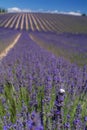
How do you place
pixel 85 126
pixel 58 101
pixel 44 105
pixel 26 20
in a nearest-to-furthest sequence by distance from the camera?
pixel 58 101, pixel 85 126, pixel 44 105, pixel 26 20

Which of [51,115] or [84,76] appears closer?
[51,115]

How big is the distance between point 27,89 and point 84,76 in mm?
982

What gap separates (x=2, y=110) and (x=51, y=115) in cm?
62

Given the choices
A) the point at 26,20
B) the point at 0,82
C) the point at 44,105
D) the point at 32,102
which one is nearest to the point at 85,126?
the point at 44,105

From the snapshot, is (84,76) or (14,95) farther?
(84,76)

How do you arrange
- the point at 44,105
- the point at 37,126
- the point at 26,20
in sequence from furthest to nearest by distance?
the point at 26,20 → the point at 44,105 → the point at 37,126

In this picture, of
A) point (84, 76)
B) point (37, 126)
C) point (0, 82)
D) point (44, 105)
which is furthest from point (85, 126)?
point (84, 76)

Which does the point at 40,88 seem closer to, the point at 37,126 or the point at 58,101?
the point at 58,101

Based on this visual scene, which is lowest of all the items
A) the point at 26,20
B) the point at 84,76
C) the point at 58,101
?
the point at 26,20

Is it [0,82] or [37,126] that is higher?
[37,126]

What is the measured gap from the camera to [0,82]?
3512mm

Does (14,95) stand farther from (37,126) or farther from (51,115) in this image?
(37,126)

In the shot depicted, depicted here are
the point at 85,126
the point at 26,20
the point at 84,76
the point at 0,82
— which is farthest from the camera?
the point at 26,20

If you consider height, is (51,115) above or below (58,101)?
below
